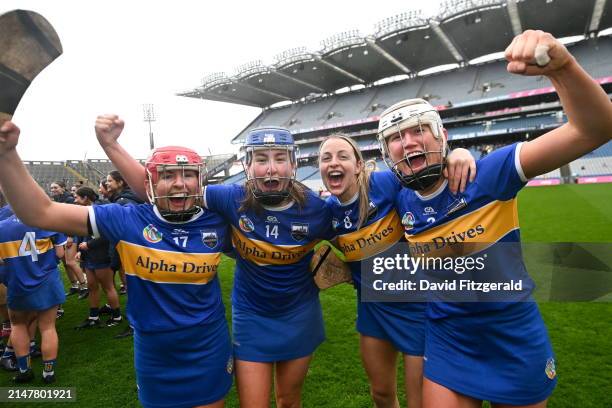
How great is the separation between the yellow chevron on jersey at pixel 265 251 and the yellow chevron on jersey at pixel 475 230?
2.97 ft

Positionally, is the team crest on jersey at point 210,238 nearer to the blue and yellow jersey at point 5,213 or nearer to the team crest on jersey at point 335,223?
the team crest on jersey at point 335,223

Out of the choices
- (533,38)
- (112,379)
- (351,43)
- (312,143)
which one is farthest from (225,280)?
(312,143)

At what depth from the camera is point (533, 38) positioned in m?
1.33

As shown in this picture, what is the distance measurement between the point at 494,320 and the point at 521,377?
0.28 m

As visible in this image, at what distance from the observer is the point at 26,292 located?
13.6 ft

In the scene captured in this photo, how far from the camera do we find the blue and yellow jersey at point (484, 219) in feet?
5.91

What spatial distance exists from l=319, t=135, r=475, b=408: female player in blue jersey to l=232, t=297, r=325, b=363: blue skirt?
44 centimetres

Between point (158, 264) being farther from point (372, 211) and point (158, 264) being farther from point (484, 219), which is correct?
point (484, 219)

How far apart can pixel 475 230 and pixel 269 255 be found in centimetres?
127

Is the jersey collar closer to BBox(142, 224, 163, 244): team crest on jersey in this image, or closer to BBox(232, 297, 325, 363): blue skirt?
BBox(232, 297, 325, 363): blue skirt

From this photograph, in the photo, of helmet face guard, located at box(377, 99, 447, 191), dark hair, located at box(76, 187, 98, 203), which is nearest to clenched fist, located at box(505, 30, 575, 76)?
helmet face guard, located at box(377, 99, 447, 191)

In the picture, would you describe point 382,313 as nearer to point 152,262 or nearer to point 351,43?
point 152,262

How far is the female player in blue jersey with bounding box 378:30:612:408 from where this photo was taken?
5.83ft

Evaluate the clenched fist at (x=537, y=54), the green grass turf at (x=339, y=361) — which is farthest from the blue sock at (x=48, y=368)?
the clenched fist at (x=537, y=54)
